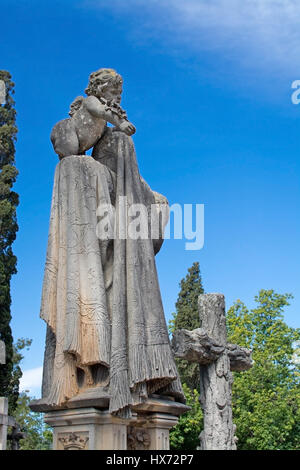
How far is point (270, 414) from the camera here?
2859 centimetres

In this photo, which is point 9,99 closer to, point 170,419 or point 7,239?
point 7,239

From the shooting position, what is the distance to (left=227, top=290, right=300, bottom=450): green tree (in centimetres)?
2870

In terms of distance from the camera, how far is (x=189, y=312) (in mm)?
36594

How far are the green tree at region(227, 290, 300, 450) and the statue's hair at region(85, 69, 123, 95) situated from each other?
24.0 m

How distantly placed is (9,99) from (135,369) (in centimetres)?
2445

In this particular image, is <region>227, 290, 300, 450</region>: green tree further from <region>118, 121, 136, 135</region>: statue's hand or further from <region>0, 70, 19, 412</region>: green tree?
<region>118, 121, 136, 135</region>: statue's hand

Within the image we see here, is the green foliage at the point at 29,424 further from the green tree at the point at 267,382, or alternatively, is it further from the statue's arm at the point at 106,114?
the statue's arm at the point at 106,114

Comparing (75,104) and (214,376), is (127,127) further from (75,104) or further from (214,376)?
(214,376)

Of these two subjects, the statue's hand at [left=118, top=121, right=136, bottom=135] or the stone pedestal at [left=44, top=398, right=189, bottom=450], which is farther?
the statue's hand at [left=118, top=121, right=136, bottom=135]

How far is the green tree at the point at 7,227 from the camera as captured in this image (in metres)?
23.3

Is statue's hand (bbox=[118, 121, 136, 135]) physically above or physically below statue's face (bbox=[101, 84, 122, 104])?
below

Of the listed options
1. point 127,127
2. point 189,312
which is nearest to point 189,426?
point 189,312

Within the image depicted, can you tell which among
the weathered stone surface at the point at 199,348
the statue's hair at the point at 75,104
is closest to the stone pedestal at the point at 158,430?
the weathered stone surface at the point at 199,348

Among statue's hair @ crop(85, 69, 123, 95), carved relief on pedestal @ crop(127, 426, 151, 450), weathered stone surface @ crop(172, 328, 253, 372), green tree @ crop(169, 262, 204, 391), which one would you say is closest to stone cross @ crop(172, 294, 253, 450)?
weathered stone surface @ crop(172, 328, 253, 372)
